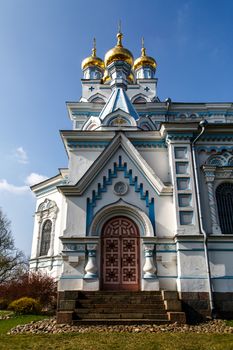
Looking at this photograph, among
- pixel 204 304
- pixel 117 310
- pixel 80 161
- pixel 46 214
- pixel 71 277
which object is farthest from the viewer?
pixel 46 214

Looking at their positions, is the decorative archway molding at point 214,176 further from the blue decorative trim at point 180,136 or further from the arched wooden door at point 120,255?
the arched wooden door at point 120,255

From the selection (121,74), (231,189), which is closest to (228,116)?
(121,74)

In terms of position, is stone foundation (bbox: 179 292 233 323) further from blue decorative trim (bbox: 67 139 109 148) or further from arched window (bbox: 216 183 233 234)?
blue decorative trim (bbox: 67 139 109 148)

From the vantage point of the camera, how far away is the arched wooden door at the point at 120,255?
9484mm

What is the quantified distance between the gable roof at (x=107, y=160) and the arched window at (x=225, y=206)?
70.6 inches

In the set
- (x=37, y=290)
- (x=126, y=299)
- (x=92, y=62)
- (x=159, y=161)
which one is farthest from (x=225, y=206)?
(x=92, y=62)

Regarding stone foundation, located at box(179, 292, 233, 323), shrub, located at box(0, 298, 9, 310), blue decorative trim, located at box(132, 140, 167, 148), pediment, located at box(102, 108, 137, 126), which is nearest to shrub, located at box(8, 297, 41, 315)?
shrub, located at box(0, 298, 9, 310)

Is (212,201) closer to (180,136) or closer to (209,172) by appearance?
(209,172)

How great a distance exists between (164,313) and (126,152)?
5.33 metres

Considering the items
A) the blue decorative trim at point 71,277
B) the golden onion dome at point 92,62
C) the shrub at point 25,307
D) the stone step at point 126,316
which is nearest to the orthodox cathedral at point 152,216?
the blue decorative trim at point 71,277

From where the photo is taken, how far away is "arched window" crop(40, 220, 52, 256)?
15.4 meters

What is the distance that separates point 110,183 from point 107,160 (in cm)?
84

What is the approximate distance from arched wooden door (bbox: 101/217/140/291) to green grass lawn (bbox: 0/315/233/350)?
3163mm

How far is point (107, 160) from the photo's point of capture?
1067cm
